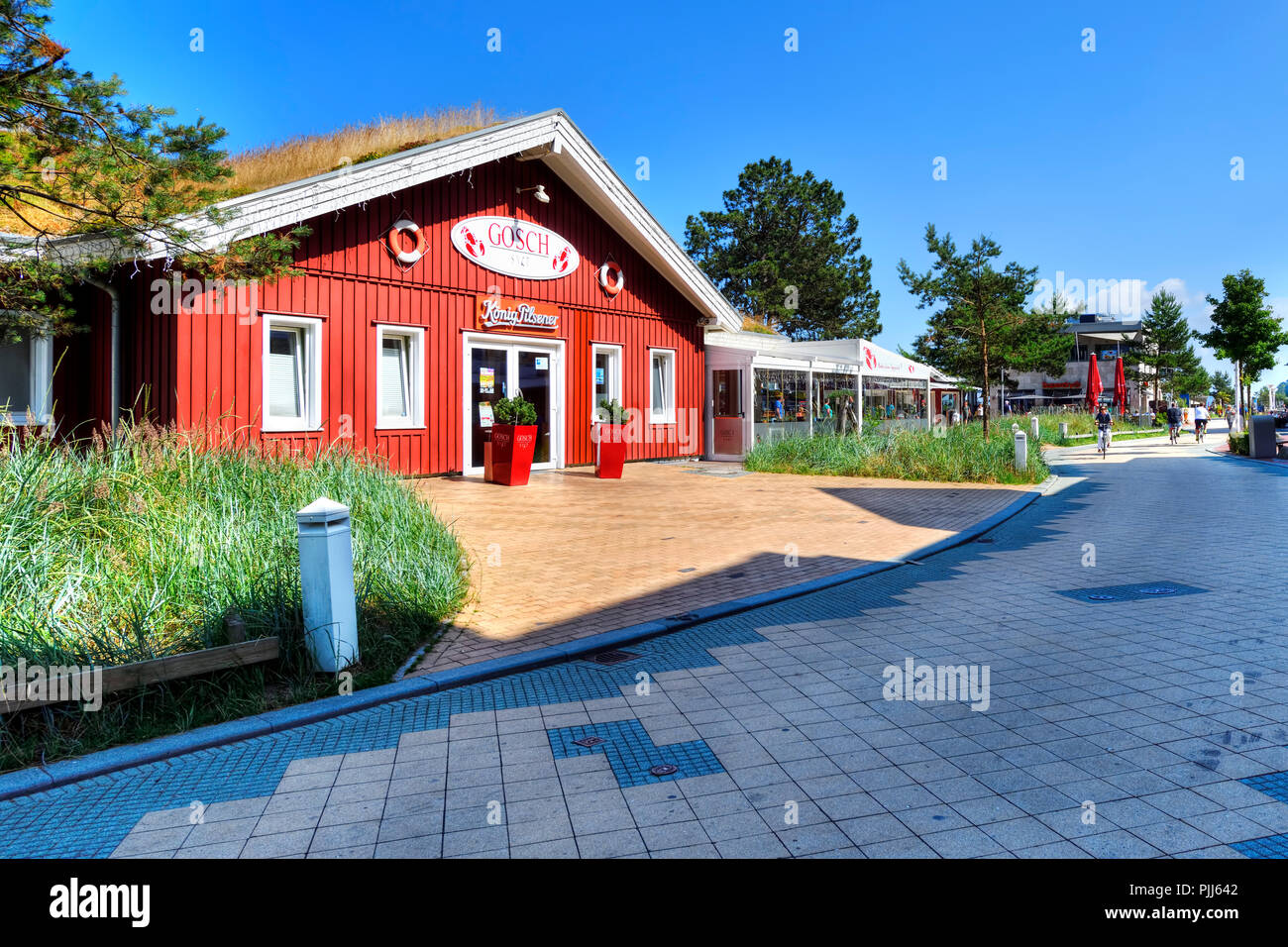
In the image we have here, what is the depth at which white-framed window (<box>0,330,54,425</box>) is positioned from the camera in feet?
38.9

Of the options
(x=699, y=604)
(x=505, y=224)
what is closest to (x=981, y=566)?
(x=699, y=604)

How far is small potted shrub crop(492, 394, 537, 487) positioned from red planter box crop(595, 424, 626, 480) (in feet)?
5.89

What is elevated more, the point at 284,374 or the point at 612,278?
the point at 612,278

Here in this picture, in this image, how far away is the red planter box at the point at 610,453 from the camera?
16.0 meters

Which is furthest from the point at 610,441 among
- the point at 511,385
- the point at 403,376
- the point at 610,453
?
the point at 403,376

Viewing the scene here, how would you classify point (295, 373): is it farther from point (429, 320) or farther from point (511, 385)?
point (511, 385)

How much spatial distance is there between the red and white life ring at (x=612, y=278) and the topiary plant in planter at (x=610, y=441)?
8.97ft

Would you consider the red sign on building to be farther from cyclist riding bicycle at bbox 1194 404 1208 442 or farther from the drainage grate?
cyclist riding bicycle at bbox 1194 404 1208 442

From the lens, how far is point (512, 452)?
14352 millimetres

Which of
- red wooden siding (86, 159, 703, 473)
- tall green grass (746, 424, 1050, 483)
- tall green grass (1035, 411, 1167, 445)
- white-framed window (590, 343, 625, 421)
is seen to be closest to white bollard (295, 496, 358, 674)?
red wooden siding (86, 159, 703, 473)

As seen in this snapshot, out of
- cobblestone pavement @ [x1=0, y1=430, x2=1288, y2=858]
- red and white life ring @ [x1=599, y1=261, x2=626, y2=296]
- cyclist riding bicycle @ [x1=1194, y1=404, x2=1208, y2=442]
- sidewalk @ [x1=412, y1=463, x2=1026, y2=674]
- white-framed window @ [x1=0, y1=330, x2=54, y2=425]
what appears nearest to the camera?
cobblestone pavement @ [x1=0, y1=430, x2=1288, y2=858]

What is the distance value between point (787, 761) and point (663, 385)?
16.9m

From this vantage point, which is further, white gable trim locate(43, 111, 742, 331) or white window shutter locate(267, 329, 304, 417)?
white window shutter locate(267, 329, 304, 417)

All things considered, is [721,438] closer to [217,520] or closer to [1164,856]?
[217,520]
